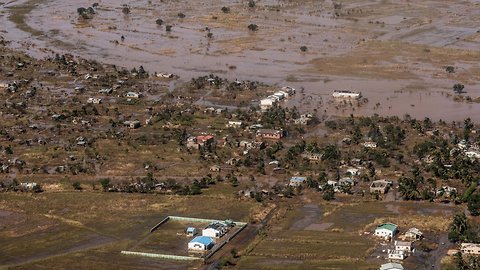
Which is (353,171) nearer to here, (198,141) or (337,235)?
(337,235)

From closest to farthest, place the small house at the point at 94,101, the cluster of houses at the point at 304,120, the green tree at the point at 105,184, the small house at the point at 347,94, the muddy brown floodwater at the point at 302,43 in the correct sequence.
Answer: the green tree at the point at 105,184
the cluster of houses at the point at 304,120
the small house at the point at 94,101
the small house at the point at 347,94
the muddy brown floodwater at the point at 302,43

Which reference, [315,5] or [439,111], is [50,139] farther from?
[315,5]

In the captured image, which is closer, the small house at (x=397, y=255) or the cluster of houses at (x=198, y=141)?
the small house at (x=397, y=255)

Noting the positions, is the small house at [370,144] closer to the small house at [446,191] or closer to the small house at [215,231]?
the small house at [446,191]

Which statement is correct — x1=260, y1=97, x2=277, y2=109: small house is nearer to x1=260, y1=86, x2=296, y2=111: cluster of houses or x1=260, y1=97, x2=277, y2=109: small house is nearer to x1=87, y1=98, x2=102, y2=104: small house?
x1=260, y1=86, x2=296, y2=111: cluster of houses

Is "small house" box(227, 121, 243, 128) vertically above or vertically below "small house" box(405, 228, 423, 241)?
above

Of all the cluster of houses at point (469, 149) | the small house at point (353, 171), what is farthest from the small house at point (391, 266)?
the cluster of houses at point (469, 149)

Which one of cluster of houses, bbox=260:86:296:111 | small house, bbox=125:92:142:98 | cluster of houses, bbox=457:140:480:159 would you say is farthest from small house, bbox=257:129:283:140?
small house, bbox=125:92:142:98

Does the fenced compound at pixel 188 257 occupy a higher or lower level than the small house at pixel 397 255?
lower
